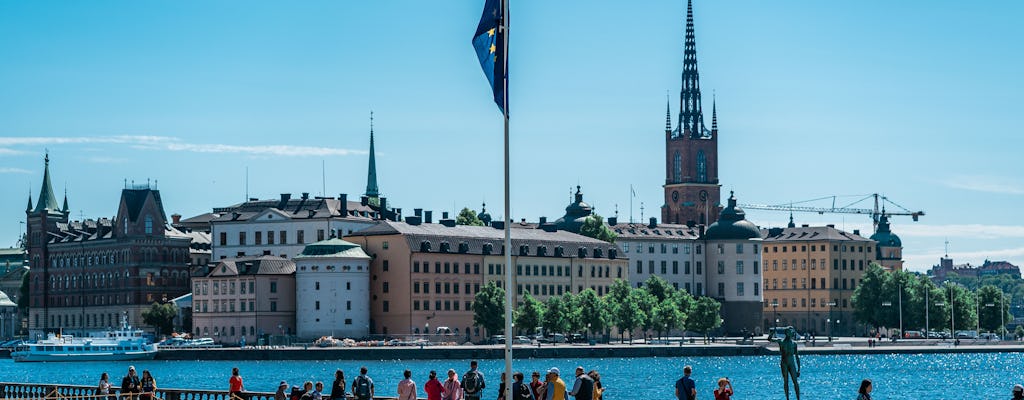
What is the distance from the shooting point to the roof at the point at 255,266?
157 m

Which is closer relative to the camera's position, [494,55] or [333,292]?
[494,55]

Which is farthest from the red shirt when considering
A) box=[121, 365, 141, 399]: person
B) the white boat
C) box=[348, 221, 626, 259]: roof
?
the white boat

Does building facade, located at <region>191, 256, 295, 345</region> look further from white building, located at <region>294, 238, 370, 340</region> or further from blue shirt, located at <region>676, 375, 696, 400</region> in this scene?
blue shirt, located at <region>676, 375, 696, 400</region>

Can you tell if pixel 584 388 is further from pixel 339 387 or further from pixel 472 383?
pixel 339 387

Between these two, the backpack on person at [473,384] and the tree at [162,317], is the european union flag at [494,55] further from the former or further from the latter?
the tree at [162,317]

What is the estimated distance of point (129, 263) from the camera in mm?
179750

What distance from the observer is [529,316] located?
152000 millimetres

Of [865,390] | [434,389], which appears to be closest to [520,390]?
[434,389]

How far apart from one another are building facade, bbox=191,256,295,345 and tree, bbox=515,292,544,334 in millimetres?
19747

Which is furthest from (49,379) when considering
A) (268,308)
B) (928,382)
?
(928,382)

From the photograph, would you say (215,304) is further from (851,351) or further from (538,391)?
(538,391)

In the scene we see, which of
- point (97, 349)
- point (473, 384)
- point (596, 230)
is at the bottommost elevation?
point (97, 349)

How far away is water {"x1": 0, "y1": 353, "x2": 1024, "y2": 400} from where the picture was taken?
324ft

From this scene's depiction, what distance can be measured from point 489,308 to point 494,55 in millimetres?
118953
